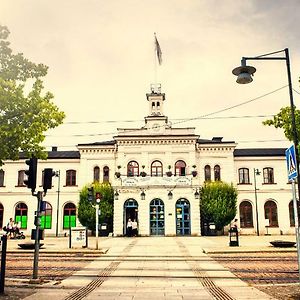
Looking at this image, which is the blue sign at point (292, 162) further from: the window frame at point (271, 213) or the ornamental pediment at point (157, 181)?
the window frame at point (271, 213)

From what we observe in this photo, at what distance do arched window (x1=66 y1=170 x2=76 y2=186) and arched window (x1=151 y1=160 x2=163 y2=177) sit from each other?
29.7 feet

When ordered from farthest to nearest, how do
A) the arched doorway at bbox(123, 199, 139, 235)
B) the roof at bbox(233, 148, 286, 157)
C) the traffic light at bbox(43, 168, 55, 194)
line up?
the roof at bbox(233, 148, 286, 157), the arched doorway at bbox(123, 199, 139, 235), the traffic light at bbox(43, 168, 55, 194)

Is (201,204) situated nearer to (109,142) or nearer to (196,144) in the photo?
(196,144)

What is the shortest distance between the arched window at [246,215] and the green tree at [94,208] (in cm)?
1415

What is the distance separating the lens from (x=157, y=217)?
3641 centimetres

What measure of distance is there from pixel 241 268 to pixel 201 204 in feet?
75.4

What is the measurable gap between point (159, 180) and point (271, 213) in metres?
13.2

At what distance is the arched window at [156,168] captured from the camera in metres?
38.4

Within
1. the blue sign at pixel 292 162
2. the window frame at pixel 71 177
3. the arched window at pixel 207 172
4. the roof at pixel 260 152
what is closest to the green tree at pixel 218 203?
the arched window at pixel 207 172

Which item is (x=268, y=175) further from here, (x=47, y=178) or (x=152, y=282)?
(x=47, y=178)

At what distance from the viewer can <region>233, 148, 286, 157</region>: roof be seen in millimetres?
40644

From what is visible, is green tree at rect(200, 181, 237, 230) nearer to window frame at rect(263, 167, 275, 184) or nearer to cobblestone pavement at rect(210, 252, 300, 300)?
window frame at rect(263, 167, 275, 184)

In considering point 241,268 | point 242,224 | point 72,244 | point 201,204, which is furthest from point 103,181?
point 241,268

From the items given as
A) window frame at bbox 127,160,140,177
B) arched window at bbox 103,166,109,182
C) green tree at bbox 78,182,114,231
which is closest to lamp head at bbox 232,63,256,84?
green tree at bbox 78,182,114,231
